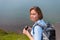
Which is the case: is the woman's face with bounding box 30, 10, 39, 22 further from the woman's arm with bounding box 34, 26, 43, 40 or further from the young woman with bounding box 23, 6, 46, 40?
the woman's arm with bounding box 34, 26, 43, 40

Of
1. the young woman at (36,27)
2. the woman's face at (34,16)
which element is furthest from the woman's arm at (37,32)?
the woman's face at (34,16)

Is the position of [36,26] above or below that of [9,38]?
above

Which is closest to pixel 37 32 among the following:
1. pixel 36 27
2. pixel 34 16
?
pixel 36 27

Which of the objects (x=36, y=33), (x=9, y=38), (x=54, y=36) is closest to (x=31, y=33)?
(x=36, y=33)

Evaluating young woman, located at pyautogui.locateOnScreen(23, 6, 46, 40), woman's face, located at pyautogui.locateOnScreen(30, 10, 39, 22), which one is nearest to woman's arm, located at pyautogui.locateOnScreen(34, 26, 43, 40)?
young woman, located at pyautogui.locateOnScreen(23, 6, 46, 40)

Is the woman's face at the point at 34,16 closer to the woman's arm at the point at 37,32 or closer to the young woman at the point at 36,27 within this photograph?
the young woman at the point at 36,27

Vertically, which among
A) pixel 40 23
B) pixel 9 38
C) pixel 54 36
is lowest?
pixel 9 38

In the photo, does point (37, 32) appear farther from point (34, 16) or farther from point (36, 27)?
point (34, 16)

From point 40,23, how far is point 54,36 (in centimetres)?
19

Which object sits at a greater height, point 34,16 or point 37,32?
point 34,16

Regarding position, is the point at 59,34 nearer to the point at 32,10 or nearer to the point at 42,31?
the point at 42,31

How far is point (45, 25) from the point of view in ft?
7.25

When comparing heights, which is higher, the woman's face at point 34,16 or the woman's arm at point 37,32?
the woman's face at point 34,16

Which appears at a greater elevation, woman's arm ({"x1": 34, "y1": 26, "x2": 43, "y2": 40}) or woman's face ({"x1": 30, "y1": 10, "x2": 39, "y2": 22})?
woman's face ({"x1": 30, "y1": 10, "x2": 39, "y2": 22})
